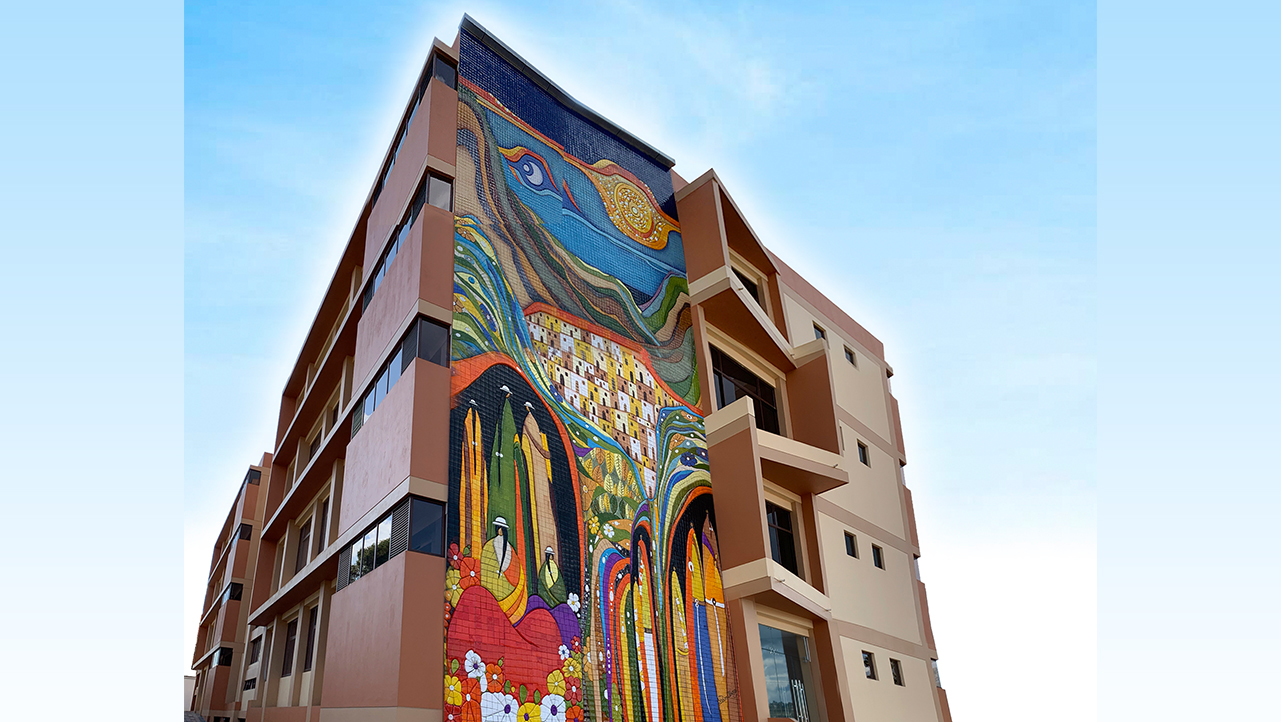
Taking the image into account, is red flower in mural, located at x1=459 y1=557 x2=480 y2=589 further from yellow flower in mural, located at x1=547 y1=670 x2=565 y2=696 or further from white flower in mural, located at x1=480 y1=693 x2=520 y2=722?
yellow flower in mural, located at x1=547 y1=670 x2=565 y2=696

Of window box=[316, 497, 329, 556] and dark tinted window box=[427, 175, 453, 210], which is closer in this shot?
dark tinted window box=[427, 175, 453, 210]

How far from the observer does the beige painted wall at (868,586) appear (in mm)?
17562

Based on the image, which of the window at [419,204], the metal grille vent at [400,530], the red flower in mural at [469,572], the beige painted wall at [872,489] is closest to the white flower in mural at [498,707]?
the red flower in mural at [469,572]

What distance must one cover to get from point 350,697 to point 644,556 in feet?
15.2

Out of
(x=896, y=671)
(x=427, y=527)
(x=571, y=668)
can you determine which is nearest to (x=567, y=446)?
(x=427, y=527)

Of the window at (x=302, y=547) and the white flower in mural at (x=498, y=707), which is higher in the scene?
the window at (x=302, y=547)

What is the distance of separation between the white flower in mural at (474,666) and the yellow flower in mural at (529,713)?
2.00 ft

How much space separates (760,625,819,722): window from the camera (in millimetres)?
14094

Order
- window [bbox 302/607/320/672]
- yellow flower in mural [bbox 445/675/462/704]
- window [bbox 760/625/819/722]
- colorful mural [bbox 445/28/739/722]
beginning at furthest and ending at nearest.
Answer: window [bbox 302/607/320/672] < window [bbox 760/625/819/722] < colorful mural [bbox 445/28/739/722] < yellow flower in mural [bbox 445/675/462/704]

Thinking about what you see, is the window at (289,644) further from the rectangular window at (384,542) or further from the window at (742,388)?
the window at (742,388)

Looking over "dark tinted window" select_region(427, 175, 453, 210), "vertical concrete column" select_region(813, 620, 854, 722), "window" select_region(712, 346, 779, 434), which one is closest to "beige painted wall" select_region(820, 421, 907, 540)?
"window" select_region(712, 346, 779, 434)

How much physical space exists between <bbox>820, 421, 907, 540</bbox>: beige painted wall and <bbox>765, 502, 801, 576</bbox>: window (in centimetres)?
220

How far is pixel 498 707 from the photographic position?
9.70 meters

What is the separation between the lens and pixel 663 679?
1180 centimetres
